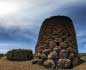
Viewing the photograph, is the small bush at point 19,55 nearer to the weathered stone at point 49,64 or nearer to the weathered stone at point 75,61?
the weathered stone at point 49,64

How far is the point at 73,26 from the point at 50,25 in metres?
3.59

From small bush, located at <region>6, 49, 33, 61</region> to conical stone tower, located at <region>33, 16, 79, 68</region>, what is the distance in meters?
3.69

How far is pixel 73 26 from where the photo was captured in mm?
42469

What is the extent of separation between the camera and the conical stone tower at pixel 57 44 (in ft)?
127

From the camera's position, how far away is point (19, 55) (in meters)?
45.3

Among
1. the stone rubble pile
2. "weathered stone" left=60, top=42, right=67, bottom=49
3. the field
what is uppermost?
"weathered stone" left=60, top=42, right=67, bottom=49

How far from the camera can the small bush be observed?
44.8m

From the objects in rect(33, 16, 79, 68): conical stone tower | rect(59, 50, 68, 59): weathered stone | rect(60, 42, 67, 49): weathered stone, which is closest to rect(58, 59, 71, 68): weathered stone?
rect(33, 16, 79, 68): conical stone tower

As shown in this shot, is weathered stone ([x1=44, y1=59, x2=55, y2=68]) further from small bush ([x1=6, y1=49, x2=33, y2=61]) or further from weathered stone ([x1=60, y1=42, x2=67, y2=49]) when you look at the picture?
small bush ([x1=6, y1=49, x2=33, y2=61])

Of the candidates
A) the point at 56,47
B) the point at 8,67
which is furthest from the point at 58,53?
the point at 8,67

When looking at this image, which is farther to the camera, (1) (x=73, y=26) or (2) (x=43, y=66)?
(1) (x=73, y=26)

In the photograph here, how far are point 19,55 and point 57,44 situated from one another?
7.82 meters

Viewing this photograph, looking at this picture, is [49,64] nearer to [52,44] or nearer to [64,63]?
[64,63]

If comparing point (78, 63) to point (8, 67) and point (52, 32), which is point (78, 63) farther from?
point (8, 67)
